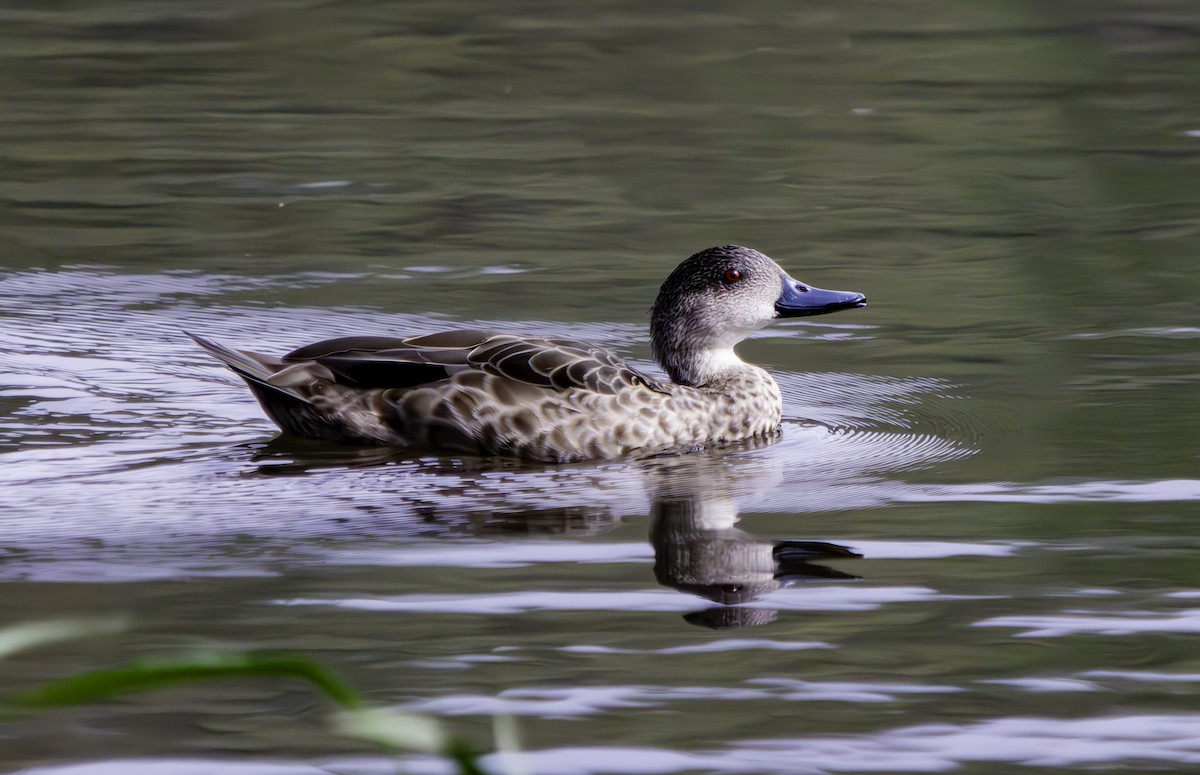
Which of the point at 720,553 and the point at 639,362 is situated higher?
the point at 639,362

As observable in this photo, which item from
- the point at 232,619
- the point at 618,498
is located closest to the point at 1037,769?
the point at 232,619

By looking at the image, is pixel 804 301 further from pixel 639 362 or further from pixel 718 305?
pixel 639 362

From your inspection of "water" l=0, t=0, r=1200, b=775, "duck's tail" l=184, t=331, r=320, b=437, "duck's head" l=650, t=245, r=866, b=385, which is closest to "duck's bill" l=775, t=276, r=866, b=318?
"duck's head" l=650, t=245, r=866, b=385

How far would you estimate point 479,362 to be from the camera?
24.0 ft

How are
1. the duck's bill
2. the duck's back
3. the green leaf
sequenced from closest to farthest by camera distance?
the green leaf → the duck's back → the duck's bill

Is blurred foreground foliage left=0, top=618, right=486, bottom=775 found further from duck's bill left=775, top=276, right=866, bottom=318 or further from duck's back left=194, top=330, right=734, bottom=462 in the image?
duck's bill left=775, top=276, right=866, bottom=318

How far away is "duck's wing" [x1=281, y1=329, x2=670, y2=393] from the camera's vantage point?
23.7 ft

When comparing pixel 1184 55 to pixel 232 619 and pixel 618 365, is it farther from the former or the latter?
pixel 232 619

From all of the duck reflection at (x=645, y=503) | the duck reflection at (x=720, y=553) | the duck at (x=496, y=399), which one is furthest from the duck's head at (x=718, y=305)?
the duck reflection at (x=720, y=553)

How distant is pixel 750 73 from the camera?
16.4m

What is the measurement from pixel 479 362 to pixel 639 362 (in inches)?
69.4

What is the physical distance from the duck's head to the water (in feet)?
1.51

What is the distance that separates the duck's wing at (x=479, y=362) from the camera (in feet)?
23.7

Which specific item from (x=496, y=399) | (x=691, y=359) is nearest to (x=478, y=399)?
(x=496, y=399)
